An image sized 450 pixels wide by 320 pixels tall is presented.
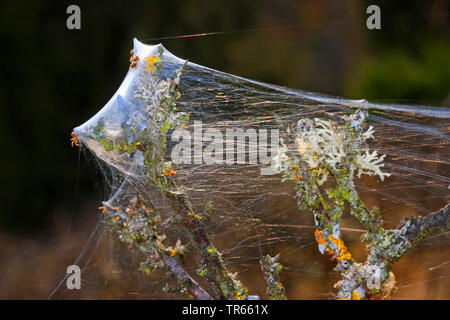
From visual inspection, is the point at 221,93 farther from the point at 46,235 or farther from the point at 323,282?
the point at 46,235

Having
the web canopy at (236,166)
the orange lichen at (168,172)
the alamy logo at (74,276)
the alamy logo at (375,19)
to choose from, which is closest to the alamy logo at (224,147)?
the web canopy at (236,166)

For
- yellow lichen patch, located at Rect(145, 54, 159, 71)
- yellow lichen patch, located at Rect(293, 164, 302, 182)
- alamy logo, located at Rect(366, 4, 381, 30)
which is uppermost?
alamy logo, located at Rect(366, 4, 381, 30)

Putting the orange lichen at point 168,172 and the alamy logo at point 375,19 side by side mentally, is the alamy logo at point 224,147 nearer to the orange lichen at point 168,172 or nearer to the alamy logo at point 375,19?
the orange lichen at point 168,172

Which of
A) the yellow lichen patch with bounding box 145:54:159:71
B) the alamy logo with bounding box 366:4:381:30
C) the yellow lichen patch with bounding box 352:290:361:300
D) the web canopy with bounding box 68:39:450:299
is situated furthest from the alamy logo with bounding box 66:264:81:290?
the alamy logo with bounding box 366:4:381:30

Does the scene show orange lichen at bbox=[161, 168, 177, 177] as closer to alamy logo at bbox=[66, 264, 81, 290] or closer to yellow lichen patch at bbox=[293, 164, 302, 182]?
yellow lichen patch at bbox=[293, 164, 302, 182]

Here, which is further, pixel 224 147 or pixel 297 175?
pixel 224 147

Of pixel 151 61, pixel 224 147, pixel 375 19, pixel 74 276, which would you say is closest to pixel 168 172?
pixel 224 147

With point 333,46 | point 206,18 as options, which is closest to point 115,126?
point 206,18

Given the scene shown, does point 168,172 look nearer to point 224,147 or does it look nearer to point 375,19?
point 224,147
